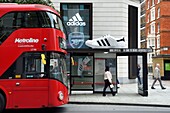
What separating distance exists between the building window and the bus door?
578 inches

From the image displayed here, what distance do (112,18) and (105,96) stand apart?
11052 mm

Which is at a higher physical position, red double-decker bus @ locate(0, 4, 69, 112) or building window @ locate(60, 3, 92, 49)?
building window @ locate(60, 3, 92, 49)

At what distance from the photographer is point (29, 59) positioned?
1114 cm

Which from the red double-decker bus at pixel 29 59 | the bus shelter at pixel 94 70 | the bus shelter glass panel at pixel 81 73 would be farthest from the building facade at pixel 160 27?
the red double-decker bus at pixel 29 59

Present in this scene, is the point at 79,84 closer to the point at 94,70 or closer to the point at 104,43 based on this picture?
the point at 94,70

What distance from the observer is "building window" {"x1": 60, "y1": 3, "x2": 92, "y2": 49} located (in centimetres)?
2594

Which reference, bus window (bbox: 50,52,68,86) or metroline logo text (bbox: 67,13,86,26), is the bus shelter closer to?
bus window (bbox: 50,52,68,86)

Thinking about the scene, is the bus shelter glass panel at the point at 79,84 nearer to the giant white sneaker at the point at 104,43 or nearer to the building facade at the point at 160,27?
the giant white sneaker at the point at 104,43

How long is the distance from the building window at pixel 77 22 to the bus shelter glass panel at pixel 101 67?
786cm

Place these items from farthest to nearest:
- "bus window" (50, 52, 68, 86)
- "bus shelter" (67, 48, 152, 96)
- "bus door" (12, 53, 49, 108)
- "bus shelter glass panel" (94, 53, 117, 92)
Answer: "bus shelter glass panel" (94, 53, 117, 92) → "bus shelter" (67, 48, 152, 96) → "bus window" (50, 52, 68, 86) → "bus door" (12, 53, 49, 108)

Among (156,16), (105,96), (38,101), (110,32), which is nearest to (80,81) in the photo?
(105,96)

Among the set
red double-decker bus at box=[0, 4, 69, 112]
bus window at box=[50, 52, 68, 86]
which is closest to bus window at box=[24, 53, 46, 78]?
red double-decker bus at box=[0, 4, 69, 112]

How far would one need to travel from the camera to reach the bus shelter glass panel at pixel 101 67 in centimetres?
1781

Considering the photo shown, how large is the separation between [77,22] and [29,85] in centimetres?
1552
